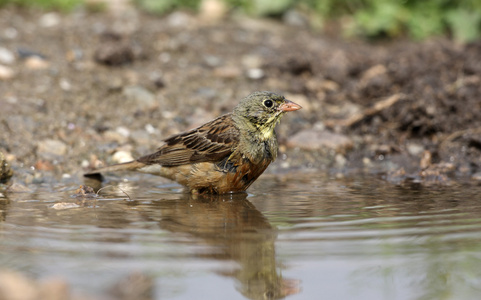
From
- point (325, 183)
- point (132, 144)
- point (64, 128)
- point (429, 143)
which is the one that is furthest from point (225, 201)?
point (429, 143)

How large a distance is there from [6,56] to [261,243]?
18.7 feet

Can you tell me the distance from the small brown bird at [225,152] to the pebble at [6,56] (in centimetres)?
273

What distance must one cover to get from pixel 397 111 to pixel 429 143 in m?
0.58

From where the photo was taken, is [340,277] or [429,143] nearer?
[340,277]

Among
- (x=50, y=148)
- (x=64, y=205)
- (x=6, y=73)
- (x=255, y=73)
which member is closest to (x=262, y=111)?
(x=64, y=205)

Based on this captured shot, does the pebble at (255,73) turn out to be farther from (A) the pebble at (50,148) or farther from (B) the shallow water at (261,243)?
(B) the shallow water at (261,243)

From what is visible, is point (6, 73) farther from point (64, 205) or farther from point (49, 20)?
point (64, 205)

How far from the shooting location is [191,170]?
20.0 feet

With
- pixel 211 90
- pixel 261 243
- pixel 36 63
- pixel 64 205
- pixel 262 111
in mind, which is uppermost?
pixel 36 63

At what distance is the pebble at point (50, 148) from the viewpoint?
681 cm

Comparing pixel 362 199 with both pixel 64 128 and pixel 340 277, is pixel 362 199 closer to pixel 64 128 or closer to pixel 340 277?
pixel 340 277

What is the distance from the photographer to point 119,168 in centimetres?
647

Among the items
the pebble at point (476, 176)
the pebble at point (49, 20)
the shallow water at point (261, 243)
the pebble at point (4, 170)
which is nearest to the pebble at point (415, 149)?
the pebble at point (476, 176)

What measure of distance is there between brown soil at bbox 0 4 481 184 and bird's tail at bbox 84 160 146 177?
0.24m
